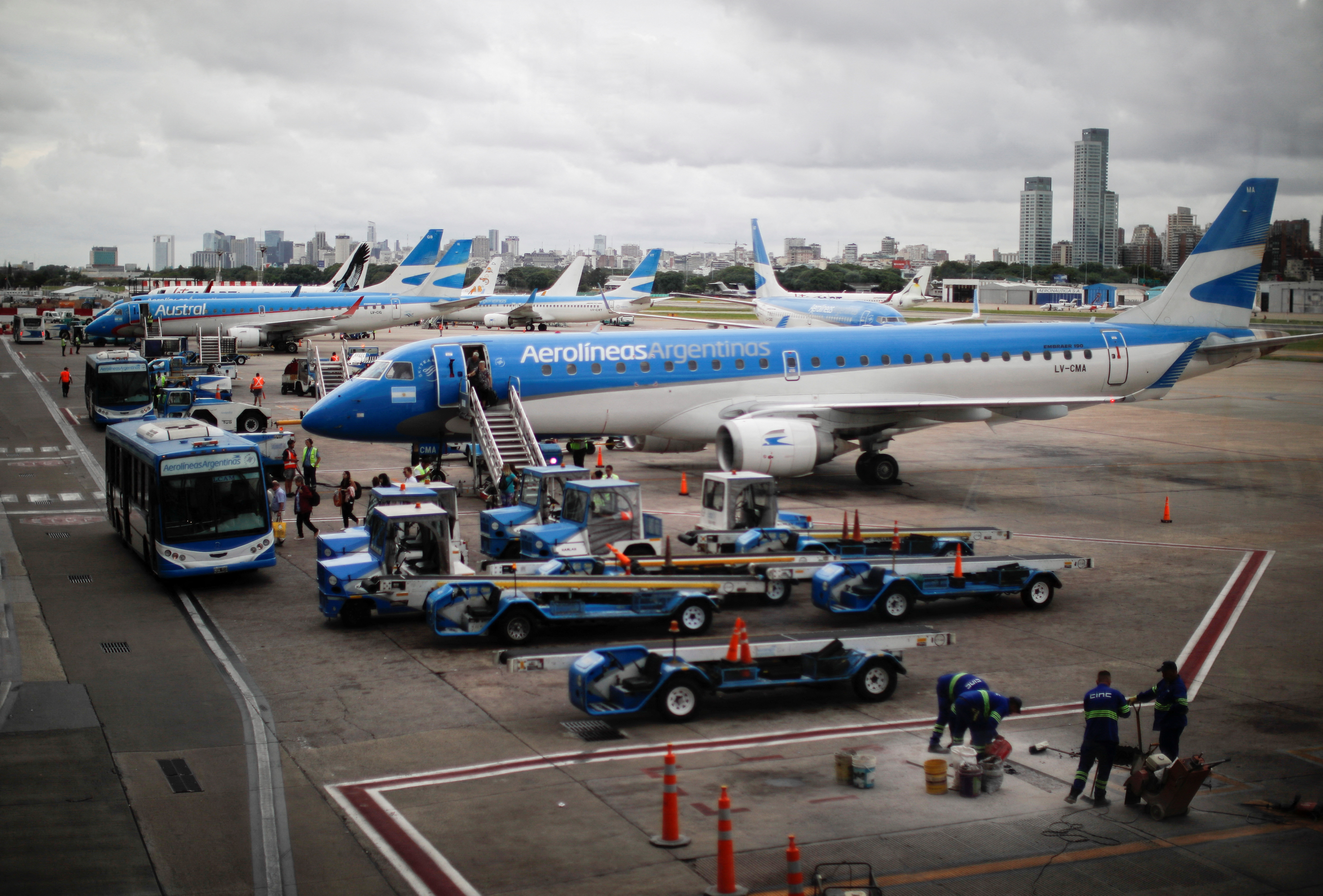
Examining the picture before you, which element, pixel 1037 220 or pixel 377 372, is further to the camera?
pixel 377 372

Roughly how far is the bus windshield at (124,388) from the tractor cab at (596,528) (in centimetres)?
3207

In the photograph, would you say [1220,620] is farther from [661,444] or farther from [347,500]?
[347,500]

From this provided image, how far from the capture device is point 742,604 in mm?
21266

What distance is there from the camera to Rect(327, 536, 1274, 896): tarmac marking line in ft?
35.2

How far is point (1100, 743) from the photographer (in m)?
12.4

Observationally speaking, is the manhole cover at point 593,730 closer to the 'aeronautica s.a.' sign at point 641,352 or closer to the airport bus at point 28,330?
the 'aeronautica s.a.' sign at point 641,352

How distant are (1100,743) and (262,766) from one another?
988 centimetres

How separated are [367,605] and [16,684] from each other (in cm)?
558

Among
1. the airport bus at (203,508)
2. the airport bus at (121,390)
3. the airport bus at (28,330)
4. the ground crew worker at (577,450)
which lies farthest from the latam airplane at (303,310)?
the airport bus at (203,508)

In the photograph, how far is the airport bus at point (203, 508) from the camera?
2217 cm

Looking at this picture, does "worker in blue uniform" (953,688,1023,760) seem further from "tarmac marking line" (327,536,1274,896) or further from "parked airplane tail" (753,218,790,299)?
"parked airplane tail" (753,218,790,299)

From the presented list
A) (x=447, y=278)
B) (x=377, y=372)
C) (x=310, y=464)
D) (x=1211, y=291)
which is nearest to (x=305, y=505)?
(x=310, y=464)

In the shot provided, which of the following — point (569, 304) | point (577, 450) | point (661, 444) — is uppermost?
point (569, 304)

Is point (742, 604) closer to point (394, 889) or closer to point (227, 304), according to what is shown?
point (394, 889)
